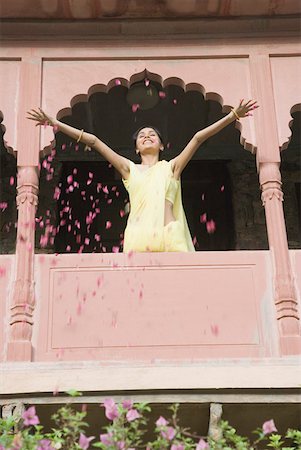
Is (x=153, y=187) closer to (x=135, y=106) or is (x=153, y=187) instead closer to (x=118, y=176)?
(x=135, y=106)

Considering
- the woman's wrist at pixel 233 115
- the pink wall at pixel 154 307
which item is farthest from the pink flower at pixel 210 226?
the pink wall at pixel 154 307

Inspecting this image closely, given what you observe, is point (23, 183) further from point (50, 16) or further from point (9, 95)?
point (50, 16)

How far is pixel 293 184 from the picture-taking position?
9312mm

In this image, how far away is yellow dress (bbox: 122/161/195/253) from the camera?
266 inches

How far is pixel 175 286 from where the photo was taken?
250 inches

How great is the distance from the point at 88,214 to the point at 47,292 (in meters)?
2.82

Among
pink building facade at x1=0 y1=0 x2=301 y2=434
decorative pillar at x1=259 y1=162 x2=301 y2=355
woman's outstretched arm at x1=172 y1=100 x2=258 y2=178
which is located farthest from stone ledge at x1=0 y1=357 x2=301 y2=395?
woman's outstretched arm at x1=172 y1=100 x2=258 y2=178

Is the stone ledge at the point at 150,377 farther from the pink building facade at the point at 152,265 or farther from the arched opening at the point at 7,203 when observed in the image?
the arched opening at the point at 7,203

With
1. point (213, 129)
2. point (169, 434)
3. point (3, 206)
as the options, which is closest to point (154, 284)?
point (213, 129)

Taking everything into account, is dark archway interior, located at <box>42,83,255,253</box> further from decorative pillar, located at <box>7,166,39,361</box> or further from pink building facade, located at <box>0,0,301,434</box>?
decorative pillar, located at <box>7,166,39,361</box>

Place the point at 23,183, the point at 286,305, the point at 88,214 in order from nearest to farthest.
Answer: the point at 286,305 → the point at 23,183 → the point at 88,214

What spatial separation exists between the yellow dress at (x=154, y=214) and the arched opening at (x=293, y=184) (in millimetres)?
2269

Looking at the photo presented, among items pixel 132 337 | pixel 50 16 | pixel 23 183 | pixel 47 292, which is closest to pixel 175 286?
pixel 132 337

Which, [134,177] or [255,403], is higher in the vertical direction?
[134,177]
